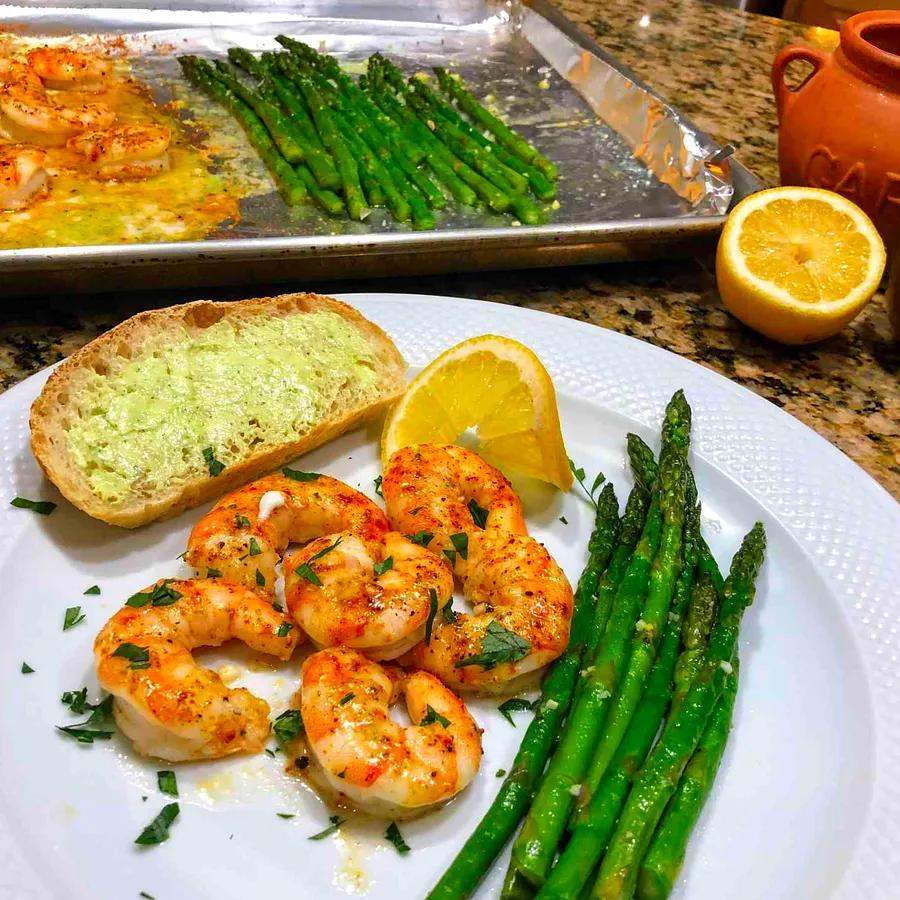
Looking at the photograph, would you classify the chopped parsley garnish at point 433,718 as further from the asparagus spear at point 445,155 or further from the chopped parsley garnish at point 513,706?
the asparagus spear at point 445,155

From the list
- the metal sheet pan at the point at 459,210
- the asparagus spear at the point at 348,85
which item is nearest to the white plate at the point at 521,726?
the metal sheet pan at the point at 459,210

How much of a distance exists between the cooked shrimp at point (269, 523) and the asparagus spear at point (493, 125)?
2305 millimetres

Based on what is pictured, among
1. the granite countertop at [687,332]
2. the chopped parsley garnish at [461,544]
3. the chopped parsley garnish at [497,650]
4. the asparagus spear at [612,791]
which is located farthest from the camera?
the granite countertop at [687,332]

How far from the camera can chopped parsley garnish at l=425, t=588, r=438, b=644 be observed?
201 centimetres

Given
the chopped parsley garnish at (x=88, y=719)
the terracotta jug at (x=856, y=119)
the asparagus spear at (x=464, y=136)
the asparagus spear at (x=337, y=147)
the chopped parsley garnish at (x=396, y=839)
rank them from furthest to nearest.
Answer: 1. the asparagus spear at (x=464, y=136)
2. the asparagus spear at (x=337, y=147)
3. the terracotta jug at (x=856, y=119)
4. the chopped parsley garnish at (x=88, y=719)
5. the chopped parsley garnish at (x=396, y=839)

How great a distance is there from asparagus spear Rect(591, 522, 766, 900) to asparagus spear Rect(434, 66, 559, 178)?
2.37 m

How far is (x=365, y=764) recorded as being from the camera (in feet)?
5.62

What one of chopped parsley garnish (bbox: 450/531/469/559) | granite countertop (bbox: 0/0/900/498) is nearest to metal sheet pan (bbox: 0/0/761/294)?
→ granite countertop (bbox: 0/0/900/498)

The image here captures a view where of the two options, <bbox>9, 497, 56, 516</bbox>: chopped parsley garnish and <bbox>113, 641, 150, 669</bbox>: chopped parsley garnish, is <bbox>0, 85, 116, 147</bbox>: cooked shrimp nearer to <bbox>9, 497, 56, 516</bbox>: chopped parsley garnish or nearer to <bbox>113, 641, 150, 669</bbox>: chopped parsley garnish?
<bbox>9, 497, 56, 516</bbox>: chopped parsley garnish

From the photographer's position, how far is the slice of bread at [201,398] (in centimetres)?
232

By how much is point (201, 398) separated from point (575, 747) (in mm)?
1390

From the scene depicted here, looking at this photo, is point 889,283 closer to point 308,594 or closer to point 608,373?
point 608,373

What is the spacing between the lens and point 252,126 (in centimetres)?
417

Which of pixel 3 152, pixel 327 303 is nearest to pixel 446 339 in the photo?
pixel 327 303
